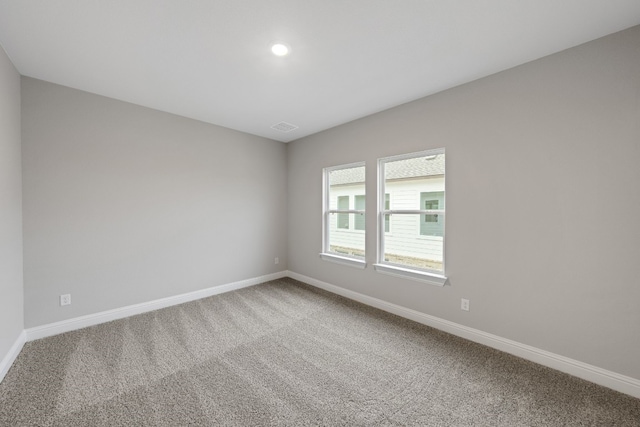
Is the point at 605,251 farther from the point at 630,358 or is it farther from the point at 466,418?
the point at 466,418

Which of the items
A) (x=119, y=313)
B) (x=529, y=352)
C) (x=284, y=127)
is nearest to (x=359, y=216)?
(x=284, y=127)

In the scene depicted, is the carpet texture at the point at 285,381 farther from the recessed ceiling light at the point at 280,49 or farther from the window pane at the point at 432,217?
the recessed ceiling light at the point at 280,49

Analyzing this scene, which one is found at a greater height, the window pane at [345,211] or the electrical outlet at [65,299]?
the window pane at [345,211]

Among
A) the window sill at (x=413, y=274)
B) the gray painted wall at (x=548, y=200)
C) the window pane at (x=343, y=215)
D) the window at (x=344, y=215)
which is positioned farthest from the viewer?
the window pane at (x=343, y=215)

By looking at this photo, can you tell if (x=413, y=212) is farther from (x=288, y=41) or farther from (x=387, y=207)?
(x=288, y=41)

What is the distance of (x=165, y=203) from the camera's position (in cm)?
332

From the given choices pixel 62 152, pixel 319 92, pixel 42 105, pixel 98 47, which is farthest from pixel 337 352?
pixel 42 105

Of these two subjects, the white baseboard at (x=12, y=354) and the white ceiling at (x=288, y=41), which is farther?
the white baseboard at (x=12, y=354)

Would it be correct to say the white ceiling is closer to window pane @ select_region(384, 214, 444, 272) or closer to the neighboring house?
the neighboring house

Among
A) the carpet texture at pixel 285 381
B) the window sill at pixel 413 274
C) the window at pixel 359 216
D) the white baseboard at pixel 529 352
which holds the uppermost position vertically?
the window at pixel 359 216

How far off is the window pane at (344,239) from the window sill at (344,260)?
133 millimetres

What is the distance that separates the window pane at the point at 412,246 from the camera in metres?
2.86

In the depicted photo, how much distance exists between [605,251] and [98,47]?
4265 mm

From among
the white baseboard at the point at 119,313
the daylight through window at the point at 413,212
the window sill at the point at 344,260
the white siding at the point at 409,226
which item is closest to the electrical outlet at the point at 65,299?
the white baseboard at the point at 119,313
